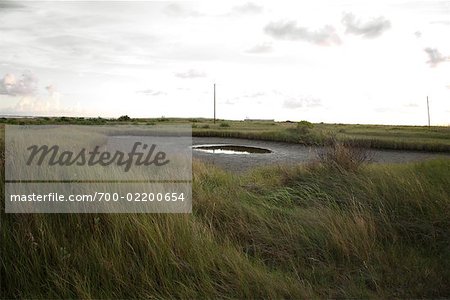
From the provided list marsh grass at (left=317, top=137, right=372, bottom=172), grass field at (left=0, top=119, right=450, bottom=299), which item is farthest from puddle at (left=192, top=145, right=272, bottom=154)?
Answer: grass field at (left=0, top=119, right=450, bottom=299)

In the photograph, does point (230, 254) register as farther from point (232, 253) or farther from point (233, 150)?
point (233, 150)

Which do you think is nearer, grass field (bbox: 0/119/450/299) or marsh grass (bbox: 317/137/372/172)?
grass field (bbox: 0/119/450/299)

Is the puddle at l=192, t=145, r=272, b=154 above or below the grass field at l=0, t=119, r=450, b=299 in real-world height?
above

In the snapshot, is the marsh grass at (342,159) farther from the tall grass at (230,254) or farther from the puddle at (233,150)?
the puddle at (233,150)

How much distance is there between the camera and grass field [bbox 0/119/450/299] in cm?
344

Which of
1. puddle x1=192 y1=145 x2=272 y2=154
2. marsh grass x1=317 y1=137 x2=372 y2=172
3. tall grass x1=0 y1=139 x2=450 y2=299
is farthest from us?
puddle x1=192 y1=145 x2=272 y2=154

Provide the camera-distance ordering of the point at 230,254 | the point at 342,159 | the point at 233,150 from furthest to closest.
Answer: the point at 233,150
the point at 342,159
the point at 230,254

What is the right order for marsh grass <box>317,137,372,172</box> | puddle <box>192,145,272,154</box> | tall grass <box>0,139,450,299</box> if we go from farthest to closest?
1. puddle <box>192,145,272,154</box>
2. marsh grass <box>317,137,372,172</box>
3. tall grass <box>0,139,450,299</box>

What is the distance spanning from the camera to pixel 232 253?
392 cm

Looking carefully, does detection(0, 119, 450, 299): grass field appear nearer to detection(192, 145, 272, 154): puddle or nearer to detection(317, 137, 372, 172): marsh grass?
detection(317, 137, 372, 172): marsh grass

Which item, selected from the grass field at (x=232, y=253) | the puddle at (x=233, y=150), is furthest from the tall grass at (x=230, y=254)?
the puddle at (x=233, y=150)

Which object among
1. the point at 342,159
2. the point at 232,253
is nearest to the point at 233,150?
the point at 342,159

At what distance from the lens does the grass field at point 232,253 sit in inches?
135

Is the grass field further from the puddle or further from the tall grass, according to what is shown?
the puddle
